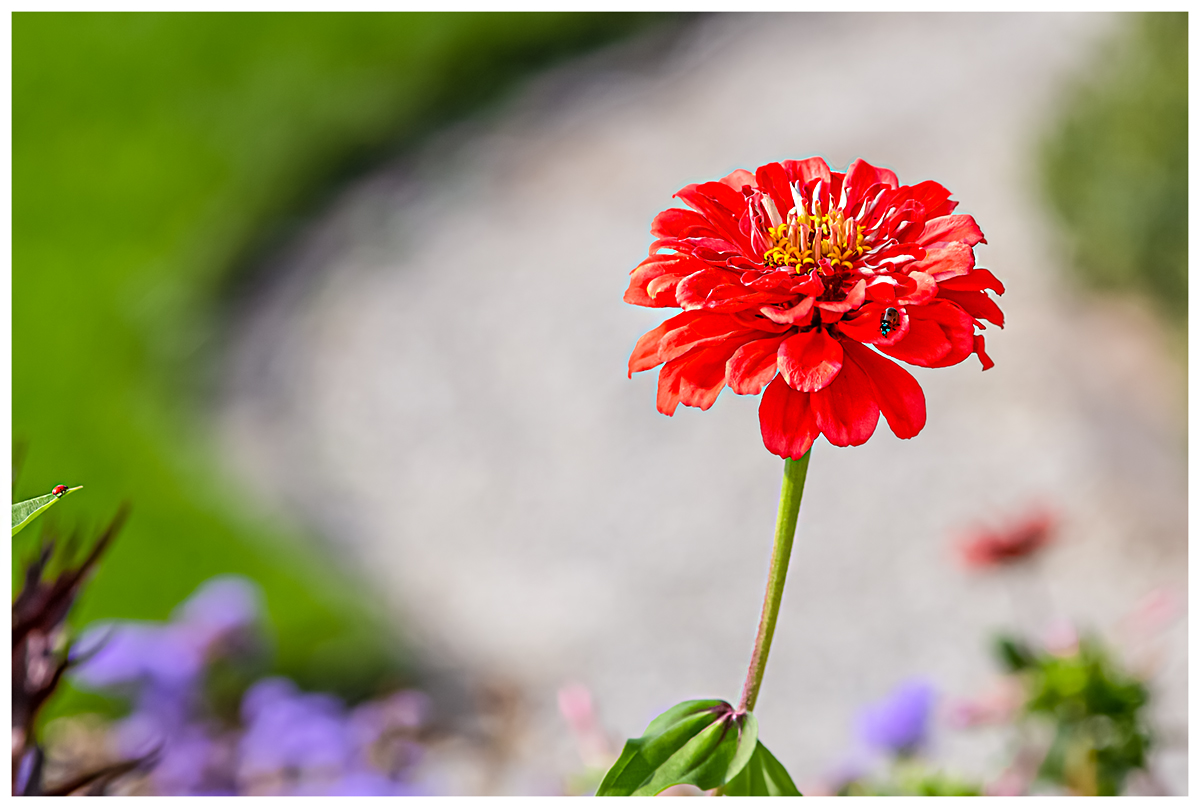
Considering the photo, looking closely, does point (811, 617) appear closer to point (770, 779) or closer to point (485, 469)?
point (485, 469)

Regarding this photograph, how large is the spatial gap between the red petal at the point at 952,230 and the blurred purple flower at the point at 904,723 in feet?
1.19

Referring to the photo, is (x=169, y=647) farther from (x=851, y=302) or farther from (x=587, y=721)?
(x=851, y=302)

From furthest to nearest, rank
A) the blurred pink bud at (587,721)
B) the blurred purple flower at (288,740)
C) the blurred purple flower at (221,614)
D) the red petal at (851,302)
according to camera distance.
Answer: the blurred purple flower at (221,614) < the blurred purple flower at (288,740) < the blurred pink bud at (587,721) < the red petal at (851,302)

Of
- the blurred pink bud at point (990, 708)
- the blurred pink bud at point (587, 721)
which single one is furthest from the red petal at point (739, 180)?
the blurred pink bud at point (990, 708)

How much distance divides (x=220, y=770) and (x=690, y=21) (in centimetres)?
161

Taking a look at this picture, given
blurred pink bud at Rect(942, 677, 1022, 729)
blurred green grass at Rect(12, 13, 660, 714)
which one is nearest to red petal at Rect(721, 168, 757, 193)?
blurred pink bud at Rect(942, 677, 1022, 729)

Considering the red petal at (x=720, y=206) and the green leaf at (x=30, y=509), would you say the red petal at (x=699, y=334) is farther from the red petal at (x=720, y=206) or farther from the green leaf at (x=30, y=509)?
the green leaf at (x=30, y=509)

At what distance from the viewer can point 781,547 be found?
0.88 feet

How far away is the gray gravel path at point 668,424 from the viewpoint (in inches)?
48.6

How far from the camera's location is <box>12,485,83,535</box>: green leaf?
0.27 m

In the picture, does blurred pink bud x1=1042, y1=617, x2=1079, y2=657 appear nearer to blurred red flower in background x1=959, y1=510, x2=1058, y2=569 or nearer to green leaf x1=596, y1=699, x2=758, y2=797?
blurred red flower in background x1=959, y1=510, x2=1058, y2=569

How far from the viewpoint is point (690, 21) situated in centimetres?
191

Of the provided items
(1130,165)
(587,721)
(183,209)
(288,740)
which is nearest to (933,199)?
(587,721)

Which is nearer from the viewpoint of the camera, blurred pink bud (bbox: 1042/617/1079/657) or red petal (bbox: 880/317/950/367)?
red petal (bbox: 880/317/950/367)
